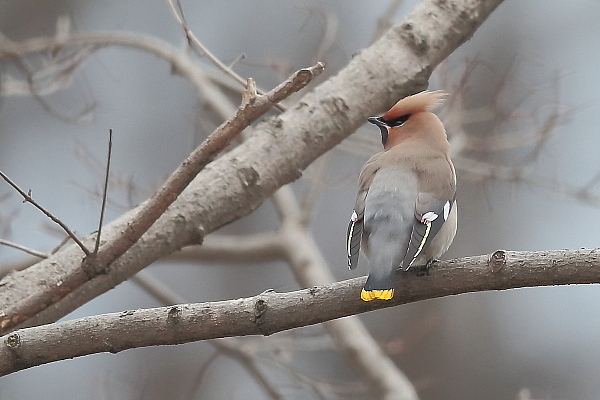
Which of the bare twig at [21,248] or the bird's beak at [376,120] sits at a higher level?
the bird's beak at [376,120]

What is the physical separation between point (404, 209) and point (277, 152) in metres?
0.72

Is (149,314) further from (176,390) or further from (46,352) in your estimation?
(176,390)

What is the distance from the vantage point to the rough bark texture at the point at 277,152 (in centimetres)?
318

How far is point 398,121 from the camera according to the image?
378cm

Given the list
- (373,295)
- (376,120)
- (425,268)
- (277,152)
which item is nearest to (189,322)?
(373,295)

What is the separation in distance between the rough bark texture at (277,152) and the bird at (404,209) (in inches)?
9.8

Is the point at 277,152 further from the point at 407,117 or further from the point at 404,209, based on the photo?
the point at 404,209

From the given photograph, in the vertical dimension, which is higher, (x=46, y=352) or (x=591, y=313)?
(x=591, y=313)

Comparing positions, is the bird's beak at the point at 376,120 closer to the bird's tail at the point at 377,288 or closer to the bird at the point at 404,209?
the bird at the point at 404,209

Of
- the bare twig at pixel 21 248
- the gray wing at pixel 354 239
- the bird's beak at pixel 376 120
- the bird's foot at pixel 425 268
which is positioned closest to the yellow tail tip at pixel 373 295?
the bird's foot at pixel 425 268

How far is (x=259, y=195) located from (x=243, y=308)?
108cm

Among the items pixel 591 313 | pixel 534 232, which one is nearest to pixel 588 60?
pixel 534 232

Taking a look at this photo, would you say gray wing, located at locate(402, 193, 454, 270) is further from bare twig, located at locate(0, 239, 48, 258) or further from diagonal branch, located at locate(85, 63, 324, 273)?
bare twig, located at locate(0, 239, 48, 258)

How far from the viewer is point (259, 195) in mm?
3490
